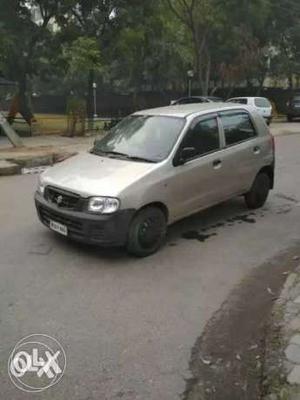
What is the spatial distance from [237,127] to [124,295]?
383 centimetres

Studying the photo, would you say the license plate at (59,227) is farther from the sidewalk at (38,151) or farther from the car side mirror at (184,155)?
the sidewalk at (38,151)

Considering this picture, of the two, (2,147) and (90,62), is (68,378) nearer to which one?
(2,147)

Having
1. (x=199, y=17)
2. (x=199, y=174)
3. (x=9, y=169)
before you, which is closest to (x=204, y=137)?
(x=199, y=174)

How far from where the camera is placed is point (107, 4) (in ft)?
80.5

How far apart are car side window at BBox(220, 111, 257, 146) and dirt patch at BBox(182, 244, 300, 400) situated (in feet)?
8.44

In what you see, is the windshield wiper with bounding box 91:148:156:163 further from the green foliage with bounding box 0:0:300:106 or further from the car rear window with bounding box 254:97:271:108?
the car rear window with bounding box 254:97:271:108

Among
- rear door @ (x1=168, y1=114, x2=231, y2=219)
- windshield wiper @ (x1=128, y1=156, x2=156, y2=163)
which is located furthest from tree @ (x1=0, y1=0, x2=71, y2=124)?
windshield wiper @ (x1=128, y1=156, x2=156, y2=163)

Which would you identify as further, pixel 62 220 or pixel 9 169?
pixel 9 169

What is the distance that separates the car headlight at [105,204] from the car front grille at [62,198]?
0.22m

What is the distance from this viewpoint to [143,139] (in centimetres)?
724

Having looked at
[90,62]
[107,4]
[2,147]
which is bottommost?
[2,147]

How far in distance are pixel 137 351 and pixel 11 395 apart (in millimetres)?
1036

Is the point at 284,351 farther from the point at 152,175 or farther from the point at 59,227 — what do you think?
the point at 59,227

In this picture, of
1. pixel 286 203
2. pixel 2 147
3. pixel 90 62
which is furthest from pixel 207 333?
pixel 90 62
